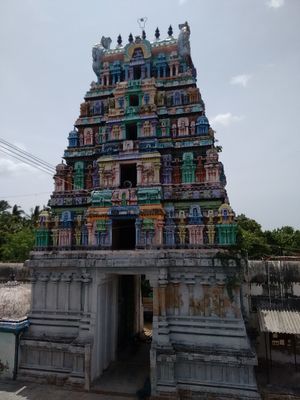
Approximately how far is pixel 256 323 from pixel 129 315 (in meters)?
8.40

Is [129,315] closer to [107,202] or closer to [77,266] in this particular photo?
[77,266]

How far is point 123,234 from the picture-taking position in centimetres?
1967

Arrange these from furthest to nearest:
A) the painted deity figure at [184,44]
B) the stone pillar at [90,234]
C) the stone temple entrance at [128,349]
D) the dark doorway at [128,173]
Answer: the painted deity figure at [184,44] < the dark doorway at [128,173] < the stone pillar at [90,234] < the stone temple entrance at [128,349]

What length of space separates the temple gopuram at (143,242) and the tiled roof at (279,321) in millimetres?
1461

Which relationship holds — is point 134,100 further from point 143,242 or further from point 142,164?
point 143,242

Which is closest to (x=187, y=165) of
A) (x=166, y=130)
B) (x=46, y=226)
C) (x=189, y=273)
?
(x=166, y=130)

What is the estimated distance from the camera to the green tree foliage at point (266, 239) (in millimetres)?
28609

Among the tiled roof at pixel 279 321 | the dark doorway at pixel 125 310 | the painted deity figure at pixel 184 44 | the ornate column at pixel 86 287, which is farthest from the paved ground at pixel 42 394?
the painted deity figure at pixel 184 44

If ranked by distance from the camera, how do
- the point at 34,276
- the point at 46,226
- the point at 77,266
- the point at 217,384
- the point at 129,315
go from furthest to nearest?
the point at 129,315
the point at 46,226
the point at 34,276
the point at 77,266
the point at 217,384

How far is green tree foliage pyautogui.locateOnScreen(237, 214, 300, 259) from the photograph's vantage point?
93.9 feet

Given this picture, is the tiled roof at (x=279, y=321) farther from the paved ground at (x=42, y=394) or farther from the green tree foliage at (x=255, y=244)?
the green tree foliage at (x=255, y=244)

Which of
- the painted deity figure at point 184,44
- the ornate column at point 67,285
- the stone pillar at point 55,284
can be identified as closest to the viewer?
the ornate column at point 67,285

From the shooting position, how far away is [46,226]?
17672mm

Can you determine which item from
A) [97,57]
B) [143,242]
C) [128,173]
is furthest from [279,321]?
[97,57]
